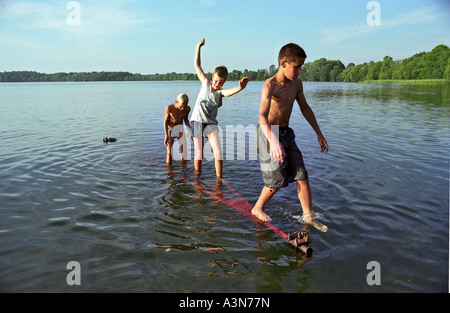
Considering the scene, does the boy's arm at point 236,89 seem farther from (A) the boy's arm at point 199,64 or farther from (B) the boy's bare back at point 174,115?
(B) the boy's bare back at point 174,115

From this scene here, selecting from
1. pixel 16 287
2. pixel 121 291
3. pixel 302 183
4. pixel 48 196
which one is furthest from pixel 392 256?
pixel 48 196

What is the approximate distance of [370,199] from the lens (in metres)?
5.50

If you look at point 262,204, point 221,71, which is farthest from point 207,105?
point 262,204

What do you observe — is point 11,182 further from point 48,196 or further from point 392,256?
point 392,256

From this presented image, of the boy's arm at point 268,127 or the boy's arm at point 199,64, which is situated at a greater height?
the boy's arm at point 199,64

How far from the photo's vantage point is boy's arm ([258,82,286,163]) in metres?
3.92

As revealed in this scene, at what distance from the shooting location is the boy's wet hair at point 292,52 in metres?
4.11

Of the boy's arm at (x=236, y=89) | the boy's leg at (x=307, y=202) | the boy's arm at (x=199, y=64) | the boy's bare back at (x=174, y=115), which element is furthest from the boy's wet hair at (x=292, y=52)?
the boy's bare back at (x=174, y=115)

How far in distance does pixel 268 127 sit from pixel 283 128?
59 cm

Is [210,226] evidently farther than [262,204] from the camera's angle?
No

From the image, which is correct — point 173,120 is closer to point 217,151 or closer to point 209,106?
point 209,106

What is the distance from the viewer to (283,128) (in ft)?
14.9

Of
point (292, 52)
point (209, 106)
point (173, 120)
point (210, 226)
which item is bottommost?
point (210, 226)

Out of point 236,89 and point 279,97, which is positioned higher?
point 236,89
